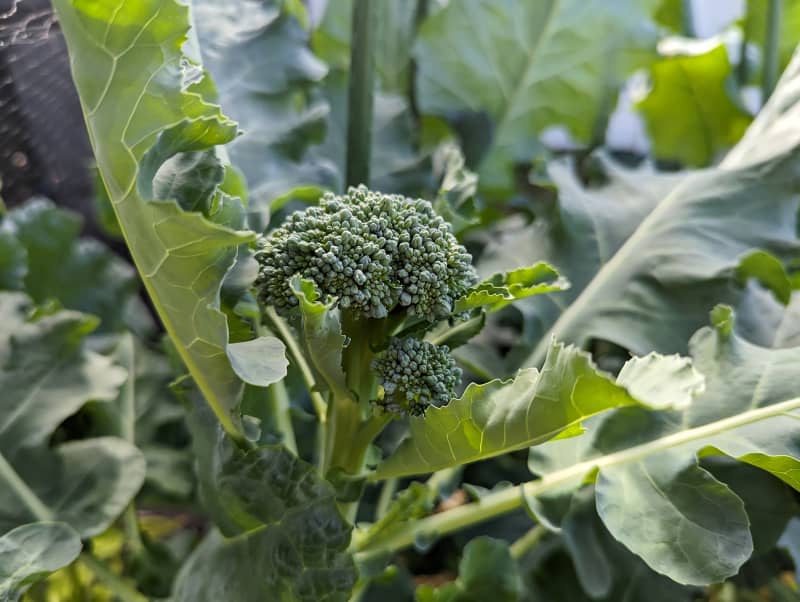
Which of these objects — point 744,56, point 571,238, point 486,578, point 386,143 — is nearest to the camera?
point 486,578

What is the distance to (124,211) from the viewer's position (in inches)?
15.3

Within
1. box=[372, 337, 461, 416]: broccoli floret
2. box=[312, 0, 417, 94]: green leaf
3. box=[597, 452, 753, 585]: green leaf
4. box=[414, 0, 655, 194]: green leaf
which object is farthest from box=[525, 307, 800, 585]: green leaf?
box=[312, 0, 417, 94]: green leaf

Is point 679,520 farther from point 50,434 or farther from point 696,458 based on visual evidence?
point 50,434

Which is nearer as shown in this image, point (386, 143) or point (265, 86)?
point (265, 86)

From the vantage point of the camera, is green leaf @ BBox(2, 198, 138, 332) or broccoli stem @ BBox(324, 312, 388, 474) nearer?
broccoli stem @ BBox(324, 312, 388, 474)

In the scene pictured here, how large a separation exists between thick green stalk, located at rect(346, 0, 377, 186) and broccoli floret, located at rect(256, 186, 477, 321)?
0.83ft

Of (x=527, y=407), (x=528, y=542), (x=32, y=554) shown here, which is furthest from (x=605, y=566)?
(x=32, y=554)

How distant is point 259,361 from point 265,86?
0.37m

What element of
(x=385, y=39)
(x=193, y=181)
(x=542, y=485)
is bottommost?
(x=542, y=485)

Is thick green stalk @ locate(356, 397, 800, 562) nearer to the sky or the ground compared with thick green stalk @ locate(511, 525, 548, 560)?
nearer to the sky

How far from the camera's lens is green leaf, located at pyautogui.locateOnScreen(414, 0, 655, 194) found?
845 mm

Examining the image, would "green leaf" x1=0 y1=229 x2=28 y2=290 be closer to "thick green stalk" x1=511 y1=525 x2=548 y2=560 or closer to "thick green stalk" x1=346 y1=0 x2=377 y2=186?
"thick green stalk" x1=346 y1=0 x2=377 y2=186

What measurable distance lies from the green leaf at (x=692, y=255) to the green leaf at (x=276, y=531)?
0.25m

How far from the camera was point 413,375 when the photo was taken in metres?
0.43
